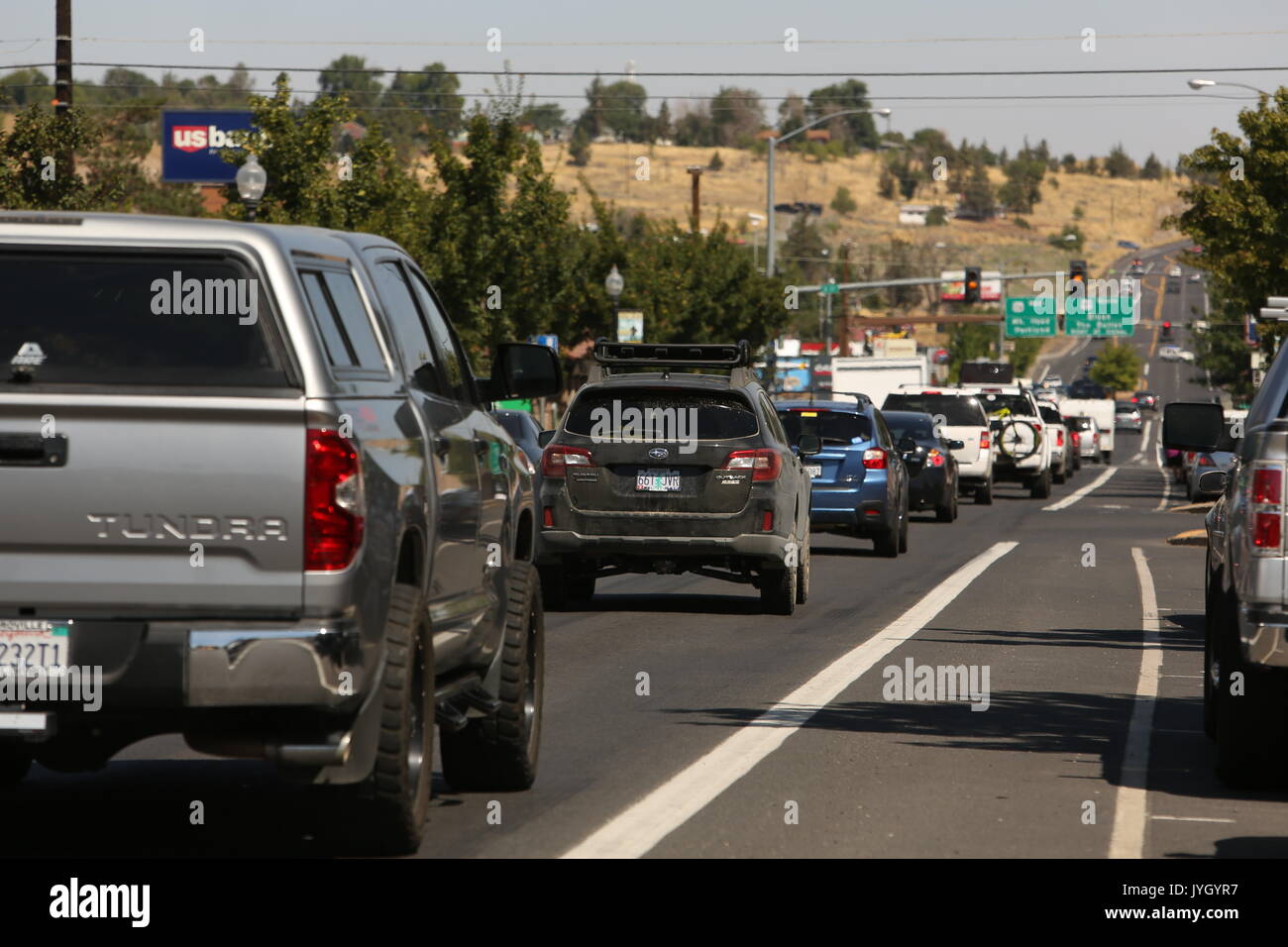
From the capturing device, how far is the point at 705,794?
9203mm

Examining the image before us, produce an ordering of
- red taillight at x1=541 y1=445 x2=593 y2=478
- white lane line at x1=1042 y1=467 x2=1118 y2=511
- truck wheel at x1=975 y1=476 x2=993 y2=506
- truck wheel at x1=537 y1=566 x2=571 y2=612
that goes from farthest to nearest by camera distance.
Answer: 1. white lane line at x1=1042 y1=467 x2=1118 y2=511
2. truck wheel at x1=975 y1=476 x2=993 y2=506
3. truck wheel at x1=537 y1=566 x2=571 y2=612
4. red taillight at x1=541 y1=445 x2=593 y2=478

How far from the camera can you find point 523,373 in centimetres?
956

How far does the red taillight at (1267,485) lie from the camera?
29.5ft

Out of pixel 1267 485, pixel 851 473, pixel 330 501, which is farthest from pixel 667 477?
pixel 330 501

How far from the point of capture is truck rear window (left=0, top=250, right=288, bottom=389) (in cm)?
684

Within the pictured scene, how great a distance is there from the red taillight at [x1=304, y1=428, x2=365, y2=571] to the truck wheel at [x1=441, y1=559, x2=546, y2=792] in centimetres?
237

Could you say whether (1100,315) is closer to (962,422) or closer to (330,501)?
(962,422)

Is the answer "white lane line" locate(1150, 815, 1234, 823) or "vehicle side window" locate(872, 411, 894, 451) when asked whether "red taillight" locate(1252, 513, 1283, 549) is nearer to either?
"white lane line" locate(1150, 815, 1234, 823)

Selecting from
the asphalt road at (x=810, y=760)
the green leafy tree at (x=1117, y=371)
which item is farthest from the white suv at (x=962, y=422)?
the green leafy tree at (x=1117, y=371)

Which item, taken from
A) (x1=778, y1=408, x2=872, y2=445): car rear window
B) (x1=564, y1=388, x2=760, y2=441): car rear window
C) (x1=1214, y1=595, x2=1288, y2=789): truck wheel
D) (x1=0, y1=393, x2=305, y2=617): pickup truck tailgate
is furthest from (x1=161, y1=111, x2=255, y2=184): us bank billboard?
(x1=0, y1=393, x2=305, y2=617): pickup truck tailgate

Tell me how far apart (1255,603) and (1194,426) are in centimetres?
202

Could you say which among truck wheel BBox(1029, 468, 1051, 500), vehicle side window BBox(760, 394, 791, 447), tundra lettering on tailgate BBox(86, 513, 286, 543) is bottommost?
truck wheel BBox(1029, 468, 1051, 500)
